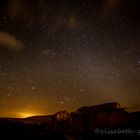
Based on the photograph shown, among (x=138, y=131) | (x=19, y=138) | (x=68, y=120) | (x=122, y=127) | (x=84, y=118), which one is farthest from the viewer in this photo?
(x=68, y=120)

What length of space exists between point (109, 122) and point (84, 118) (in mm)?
4826

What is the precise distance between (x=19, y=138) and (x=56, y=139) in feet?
10.2

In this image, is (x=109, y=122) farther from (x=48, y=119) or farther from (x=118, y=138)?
(x=48, y=119)

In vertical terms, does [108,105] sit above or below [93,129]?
above

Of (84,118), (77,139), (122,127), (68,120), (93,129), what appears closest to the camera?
(77,139)

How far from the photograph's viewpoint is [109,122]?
78.2 ft

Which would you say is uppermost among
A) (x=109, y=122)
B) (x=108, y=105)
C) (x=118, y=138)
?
(x=108, y=105)

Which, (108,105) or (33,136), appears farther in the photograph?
(108,105)

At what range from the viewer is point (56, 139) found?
589 inches

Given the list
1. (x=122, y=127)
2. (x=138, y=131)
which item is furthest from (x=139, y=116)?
(x=138, y=131)

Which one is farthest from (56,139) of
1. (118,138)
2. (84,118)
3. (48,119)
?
(48,119)

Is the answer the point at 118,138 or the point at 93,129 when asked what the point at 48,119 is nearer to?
the point at 93,129

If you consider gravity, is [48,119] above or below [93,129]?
above

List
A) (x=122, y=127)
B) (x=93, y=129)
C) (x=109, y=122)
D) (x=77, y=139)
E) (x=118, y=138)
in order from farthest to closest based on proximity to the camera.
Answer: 1. (x=93, y=129)
2. (x=109, y=122)
3. (x=122, y=127)
4. (x=118, y=138)
5. (x=77, y=139)
